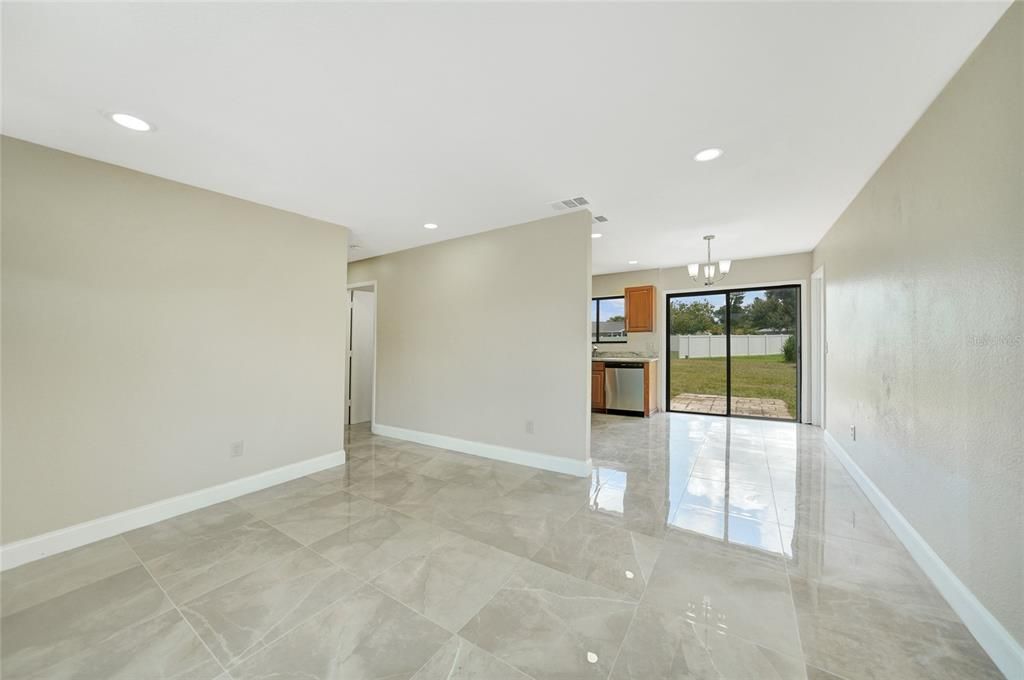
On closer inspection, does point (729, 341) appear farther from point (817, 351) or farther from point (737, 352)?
point (817, 351)

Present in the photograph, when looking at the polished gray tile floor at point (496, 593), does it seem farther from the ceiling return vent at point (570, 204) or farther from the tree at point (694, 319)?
the tree at point (694, 319)

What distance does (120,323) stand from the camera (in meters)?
2.51

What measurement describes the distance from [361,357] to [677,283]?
5472mm

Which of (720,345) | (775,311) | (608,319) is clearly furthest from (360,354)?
(775,311)

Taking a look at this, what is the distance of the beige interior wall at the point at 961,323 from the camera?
1407mm

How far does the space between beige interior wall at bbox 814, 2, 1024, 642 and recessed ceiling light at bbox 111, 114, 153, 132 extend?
13.2 ft

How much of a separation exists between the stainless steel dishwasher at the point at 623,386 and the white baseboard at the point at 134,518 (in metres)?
4.73

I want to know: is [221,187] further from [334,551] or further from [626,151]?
[626,151]

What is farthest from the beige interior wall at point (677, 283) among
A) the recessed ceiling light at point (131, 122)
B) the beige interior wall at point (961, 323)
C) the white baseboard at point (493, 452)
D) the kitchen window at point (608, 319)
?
the recessed ceiling light at point (131, 122)

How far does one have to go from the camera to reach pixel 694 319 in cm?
654

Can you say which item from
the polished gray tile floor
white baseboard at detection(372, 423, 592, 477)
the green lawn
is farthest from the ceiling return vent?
the green lawn

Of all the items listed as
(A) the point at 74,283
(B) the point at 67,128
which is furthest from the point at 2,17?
(A) the point at 74,283

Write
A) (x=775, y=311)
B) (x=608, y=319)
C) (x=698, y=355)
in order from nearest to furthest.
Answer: (x=775, y=311)
(x=698, y=355)
(x=608, y=319)

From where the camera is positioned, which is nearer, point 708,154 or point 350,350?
point 708,154
